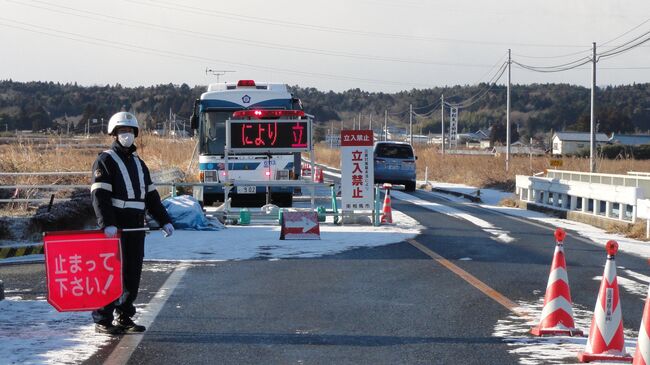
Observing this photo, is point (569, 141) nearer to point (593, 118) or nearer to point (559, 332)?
point (593, 118)

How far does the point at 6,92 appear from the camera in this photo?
387 ft

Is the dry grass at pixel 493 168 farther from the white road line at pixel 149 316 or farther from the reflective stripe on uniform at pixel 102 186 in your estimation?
the reflective stripe on uniform at pixel 102 186

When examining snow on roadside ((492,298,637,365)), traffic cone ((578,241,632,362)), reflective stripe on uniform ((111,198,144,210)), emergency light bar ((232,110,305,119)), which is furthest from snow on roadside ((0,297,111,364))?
emergency light bar ((232,110,305,119))

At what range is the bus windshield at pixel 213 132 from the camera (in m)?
24.1

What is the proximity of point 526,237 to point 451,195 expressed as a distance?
63.3ft

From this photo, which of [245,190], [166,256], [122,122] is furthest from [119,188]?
[245,190]

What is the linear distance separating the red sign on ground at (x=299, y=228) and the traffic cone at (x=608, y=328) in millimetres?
9515

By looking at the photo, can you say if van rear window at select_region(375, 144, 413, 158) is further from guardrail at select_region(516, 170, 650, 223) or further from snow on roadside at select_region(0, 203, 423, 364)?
snow on roadside at select_region(0, 203, 423, 364)

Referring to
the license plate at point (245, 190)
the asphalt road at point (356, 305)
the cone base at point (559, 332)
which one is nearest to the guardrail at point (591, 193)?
the asphalt road at point (356, 305)

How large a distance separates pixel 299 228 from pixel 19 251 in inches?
196

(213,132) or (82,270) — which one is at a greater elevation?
(213,132)

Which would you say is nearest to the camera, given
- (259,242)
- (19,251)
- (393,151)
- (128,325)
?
(128,325)

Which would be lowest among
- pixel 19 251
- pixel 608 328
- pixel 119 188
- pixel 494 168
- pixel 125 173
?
pixel 19 251

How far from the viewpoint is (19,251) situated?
13.7 meters
